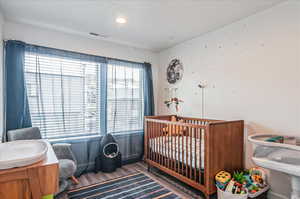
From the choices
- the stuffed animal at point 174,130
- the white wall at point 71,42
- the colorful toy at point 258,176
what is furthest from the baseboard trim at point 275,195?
the white wall at point 71,42

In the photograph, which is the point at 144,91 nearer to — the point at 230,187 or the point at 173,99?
the point at 173,99

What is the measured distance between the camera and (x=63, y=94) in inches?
108

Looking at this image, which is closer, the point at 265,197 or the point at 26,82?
the point at 265,197

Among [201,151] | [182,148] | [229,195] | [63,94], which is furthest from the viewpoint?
[63,94]

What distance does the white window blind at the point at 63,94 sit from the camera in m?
2.52

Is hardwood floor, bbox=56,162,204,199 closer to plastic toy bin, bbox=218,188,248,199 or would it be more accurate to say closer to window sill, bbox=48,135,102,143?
plastic toy bin, bbox=218,188,248,199

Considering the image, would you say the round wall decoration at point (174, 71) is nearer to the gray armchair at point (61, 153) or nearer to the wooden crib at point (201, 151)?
the wooden crib at point (201, 151)

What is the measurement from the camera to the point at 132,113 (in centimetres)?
347

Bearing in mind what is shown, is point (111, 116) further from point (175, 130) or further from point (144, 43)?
point (144, 43)

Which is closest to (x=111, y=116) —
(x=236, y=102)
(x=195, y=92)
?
(x=195, y=92)

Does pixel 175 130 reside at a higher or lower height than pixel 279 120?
lower


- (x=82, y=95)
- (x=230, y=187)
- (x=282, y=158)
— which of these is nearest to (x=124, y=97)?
(x=82, y=95)

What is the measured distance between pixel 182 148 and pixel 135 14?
6.35 feet

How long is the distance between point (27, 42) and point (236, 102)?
3.28 metres
